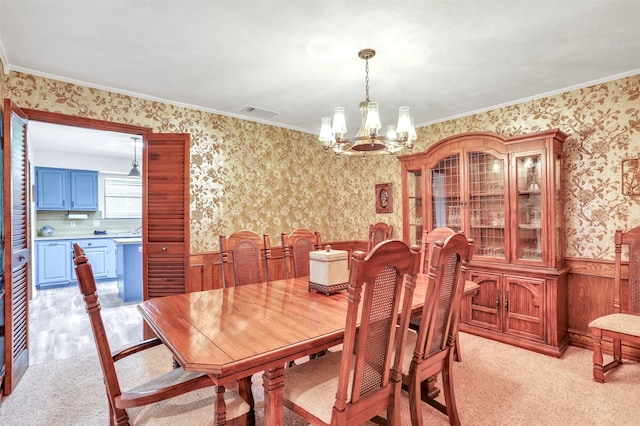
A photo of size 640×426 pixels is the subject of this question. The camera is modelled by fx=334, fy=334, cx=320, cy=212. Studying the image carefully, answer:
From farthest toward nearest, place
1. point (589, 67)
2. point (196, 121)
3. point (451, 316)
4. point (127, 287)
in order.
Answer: point (127, 287), point (196, 121), point (589, 67), point (451, 316)

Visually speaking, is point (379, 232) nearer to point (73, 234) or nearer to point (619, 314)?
point (619, 314)

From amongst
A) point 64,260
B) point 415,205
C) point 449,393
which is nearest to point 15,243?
point 449,393

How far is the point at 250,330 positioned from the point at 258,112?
117 inches

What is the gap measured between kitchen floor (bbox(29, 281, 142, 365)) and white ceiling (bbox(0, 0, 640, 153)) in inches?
98.4

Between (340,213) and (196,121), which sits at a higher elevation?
(196,121)

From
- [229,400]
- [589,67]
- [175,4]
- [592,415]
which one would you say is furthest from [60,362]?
[589,67]

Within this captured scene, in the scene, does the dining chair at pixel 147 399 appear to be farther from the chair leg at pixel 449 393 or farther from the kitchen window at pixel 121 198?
the kitchen window at pixel 121 198

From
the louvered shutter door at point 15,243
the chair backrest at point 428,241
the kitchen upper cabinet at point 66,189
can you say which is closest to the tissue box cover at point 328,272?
the chair backrest at point 428,241

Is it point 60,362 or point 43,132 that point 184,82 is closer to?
point 60,362

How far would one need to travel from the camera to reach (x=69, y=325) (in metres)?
3.92

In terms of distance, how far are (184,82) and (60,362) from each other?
8.79 feet

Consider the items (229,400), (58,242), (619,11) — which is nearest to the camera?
(229,400)

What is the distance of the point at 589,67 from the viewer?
277 cm

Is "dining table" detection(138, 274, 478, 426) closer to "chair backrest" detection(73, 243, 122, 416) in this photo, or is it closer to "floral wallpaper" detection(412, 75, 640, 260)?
"chair backrest" detection(73, 243, 122, 416)
